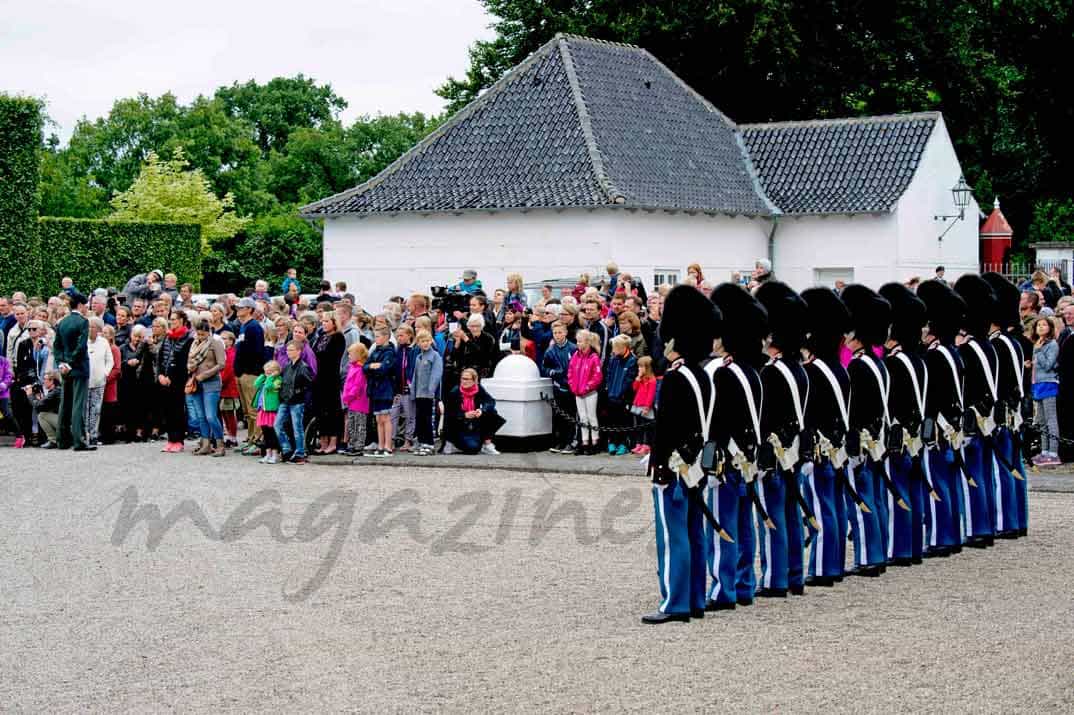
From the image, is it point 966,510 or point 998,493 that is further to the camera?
point 998,493

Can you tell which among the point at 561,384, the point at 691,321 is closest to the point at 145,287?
the point at 561,384

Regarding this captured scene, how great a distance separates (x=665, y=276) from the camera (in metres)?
34.7

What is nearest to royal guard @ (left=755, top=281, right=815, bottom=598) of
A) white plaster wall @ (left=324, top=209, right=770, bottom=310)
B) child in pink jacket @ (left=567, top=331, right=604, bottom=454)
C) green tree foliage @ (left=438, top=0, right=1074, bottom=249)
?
child in pink jacket @ (left=567, top=331, right=604, bottom=454)

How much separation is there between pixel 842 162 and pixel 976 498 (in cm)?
2641

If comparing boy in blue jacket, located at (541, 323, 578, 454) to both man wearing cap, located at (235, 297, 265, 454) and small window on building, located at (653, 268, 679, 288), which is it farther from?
Result: small window on building, located at (653, 268, 679, 288)

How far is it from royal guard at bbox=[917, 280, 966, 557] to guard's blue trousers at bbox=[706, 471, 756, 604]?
236cm

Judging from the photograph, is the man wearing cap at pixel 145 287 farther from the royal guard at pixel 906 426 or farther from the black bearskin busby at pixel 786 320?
the black bearskin busby at pixel 786 320

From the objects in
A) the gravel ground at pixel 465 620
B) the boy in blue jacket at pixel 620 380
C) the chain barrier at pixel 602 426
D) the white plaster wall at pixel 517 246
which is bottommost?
the gravel ground at pixel 465 620

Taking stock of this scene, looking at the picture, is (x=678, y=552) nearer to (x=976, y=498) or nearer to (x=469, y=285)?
(x=976, y=498)

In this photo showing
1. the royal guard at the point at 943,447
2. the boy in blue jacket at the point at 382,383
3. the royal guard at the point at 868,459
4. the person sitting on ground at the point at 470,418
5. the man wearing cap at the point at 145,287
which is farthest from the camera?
the man wearing cap at the point at 145,287

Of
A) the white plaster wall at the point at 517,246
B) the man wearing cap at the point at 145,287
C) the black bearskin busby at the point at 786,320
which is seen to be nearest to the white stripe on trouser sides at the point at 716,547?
the black bearskin busby at the point at 786,320

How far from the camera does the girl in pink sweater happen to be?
1967 centimetres

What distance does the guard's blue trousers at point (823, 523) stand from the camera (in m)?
11.5

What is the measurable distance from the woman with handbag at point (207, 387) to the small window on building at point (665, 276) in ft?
49.3
